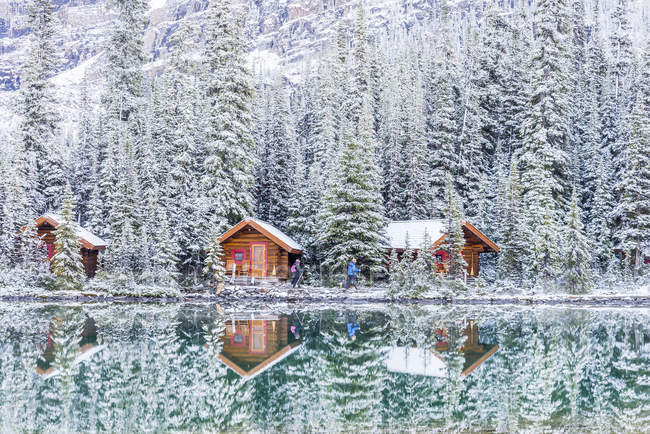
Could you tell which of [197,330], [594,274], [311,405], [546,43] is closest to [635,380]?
[311,405]

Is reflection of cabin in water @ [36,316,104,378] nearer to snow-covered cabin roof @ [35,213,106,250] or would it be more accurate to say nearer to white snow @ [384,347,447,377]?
white snow @ [384,347,447,377]

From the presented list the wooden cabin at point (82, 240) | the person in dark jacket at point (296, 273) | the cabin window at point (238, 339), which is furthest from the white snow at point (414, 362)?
the wooden cabin at point (82, 240)

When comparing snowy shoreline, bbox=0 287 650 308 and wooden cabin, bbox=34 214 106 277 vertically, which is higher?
wooden cabin, bbox=34 214 106 277

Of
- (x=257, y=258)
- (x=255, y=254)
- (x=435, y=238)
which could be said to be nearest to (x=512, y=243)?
(x=435, y=238)

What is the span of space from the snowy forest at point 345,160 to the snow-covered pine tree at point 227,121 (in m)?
0.15

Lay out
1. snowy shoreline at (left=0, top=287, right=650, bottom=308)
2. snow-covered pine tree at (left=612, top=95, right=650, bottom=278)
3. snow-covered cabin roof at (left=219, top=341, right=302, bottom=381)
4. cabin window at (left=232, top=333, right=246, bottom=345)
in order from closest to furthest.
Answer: snow-covered cabin roof at (left=219, top=341, right=302, bottom=381)
cabin window at (left=232, top=333, right=246, bottom=345)
snowy shoreline at (left=0, top=287, right=650, bottom=308)
snow-covered pine tree at (left=612, top=95, right=650, bottom=278)

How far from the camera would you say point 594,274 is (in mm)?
39156

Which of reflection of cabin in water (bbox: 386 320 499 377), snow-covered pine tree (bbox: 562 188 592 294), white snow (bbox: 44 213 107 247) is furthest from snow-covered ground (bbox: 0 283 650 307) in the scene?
reflection of cabin in water (bbox: 386 320 499 377)

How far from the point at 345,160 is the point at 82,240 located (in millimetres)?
18253

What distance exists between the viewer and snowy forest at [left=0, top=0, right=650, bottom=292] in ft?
124

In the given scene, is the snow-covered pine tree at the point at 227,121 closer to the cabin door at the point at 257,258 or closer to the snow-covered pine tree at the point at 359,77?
the cabin door at the point at 257,258

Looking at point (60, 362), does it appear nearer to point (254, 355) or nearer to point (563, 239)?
point (254, 355)

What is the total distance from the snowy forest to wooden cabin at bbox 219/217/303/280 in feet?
5.13

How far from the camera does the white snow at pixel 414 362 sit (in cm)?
1552
